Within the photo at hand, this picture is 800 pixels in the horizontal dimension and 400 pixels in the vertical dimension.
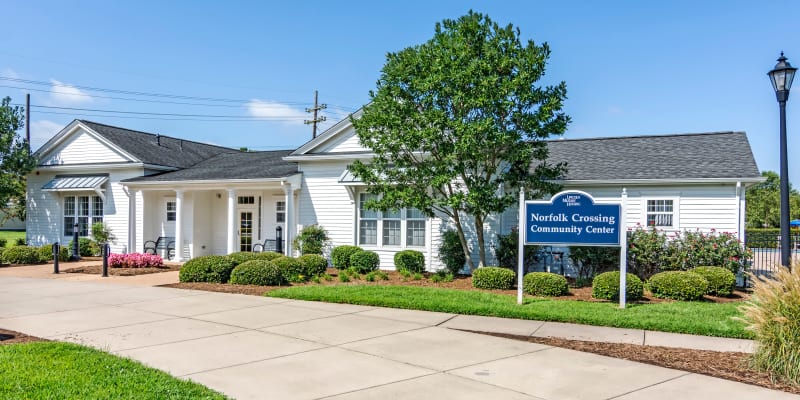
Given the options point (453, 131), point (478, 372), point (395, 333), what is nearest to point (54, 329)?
point (395, 333)

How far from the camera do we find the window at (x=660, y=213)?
16047mm

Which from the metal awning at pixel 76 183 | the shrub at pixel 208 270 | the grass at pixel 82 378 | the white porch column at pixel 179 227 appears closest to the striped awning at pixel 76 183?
the metal awning at pixel 76 183

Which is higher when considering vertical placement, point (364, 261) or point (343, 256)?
point (343, 256)

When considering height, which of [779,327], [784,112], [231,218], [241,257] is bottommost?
[241,257]

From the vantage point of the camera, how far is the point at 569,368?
6.66 meters

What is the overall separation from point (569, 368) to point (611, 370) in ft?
1.50

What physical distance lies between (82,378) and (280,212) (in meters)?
15.7

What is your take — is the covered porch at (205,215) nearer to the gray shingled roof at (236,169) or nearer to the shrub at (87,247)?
the gray shingled roof at (236,169)

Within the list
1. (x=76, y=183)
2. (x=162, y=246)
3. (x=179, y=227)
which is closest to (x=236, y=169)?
(x=179, y=227)

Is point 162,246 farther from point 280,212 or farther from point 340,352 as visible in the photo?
point 340,352

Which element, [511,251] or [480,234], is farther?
[511,251]

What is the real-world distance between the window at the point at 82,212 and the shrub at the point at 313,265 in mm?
11967

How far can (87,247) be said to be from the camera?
894 inches

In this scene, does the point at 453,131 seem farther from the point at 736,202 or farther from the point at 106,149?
the point at 106,149
